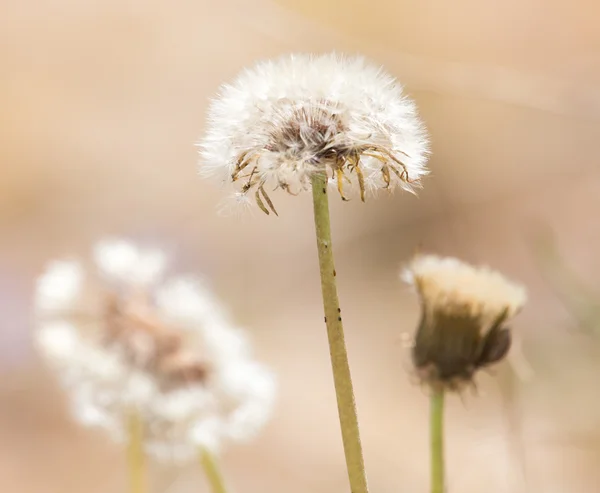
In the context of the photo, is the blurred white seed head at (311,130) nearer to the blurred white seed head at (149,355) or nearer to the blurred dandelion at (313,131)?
the blurred dandelion at (313,131)

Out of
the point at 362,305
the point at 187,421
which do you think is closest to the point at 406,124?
the point at 187,421

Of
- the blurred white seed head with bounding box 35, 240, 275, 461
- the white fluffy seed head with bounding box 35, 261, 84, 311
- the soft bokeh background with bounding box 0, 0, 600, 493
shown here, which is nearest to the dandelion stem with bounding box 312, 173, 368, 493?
the blurred white seed head with bounding box 35, 240, 275, 461

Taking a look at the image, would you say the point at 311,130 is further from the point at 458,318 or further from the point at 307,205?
the point at 307,205

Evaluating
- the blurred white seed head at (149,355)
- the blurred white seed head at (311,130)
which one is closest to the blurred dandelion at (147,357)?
the blurred white seed head at (149,355)

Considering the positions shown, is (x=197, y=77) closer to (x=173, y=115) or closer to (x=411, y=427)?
(x=173, y=115)

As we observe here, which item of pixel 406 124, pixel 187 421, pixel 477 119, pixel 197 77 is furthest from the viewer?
pixel 197 77

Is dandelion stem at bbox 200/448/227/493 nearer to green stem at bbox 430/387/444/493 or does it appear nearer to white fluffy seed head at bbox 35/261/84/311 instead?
green stem at bbox 430/387/444/493
